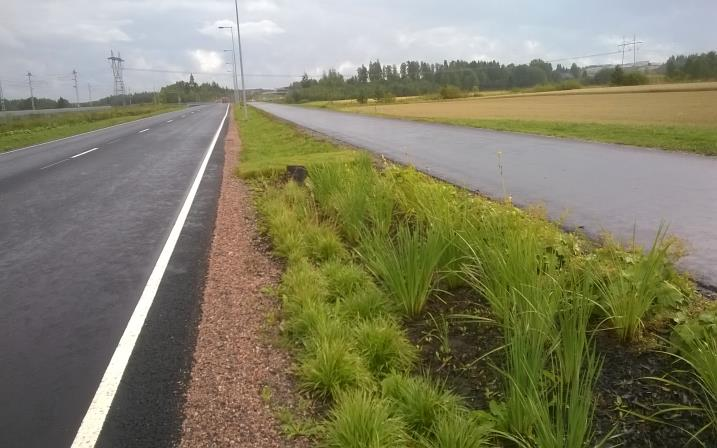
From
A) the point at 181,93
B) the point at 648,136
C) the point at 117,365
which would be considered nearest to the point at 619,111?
the point at 648,136

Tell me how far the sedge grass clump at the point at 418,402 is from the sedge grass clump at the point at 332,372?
0.20 meters

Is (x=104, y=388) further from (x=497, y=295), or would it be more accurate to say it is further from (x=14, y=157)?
(x=14, y=157)

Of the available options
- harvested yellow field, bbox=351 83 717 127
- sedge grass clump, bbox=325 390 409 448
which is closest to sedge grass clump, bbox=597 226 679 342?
sedge grass clump, bbox=325 390 409 448

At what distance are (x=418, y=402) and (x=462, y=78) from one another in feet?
388

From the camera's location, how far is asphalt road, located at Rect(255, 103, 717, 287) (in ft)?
20.3

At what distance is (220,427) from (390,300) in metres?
1.89

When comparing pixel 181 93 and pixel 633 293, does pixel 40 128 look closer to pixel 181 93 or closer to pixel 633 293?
pixel 633 293

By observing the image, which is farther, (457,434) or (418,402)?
(418,402)

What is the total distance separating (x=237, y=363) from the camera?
386 cm

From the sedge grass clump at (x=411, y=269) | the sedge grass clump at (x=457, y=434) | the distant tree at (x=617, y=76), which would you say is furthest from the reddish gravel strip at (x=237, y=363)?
the distant tree at (x=617, y=76)

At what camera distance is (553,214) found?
23.9 feet

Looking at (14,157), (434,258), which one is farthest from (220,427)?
(14,157)

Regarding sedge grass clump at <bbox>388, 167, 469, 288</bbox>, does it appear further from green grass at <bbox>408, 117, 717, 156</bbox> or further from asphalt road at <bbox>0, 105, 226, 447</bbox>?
green grass at <bbox>408, 117, 717, 156</bbox>

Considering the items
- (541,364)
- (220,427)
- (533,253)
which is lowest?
(220,427)
